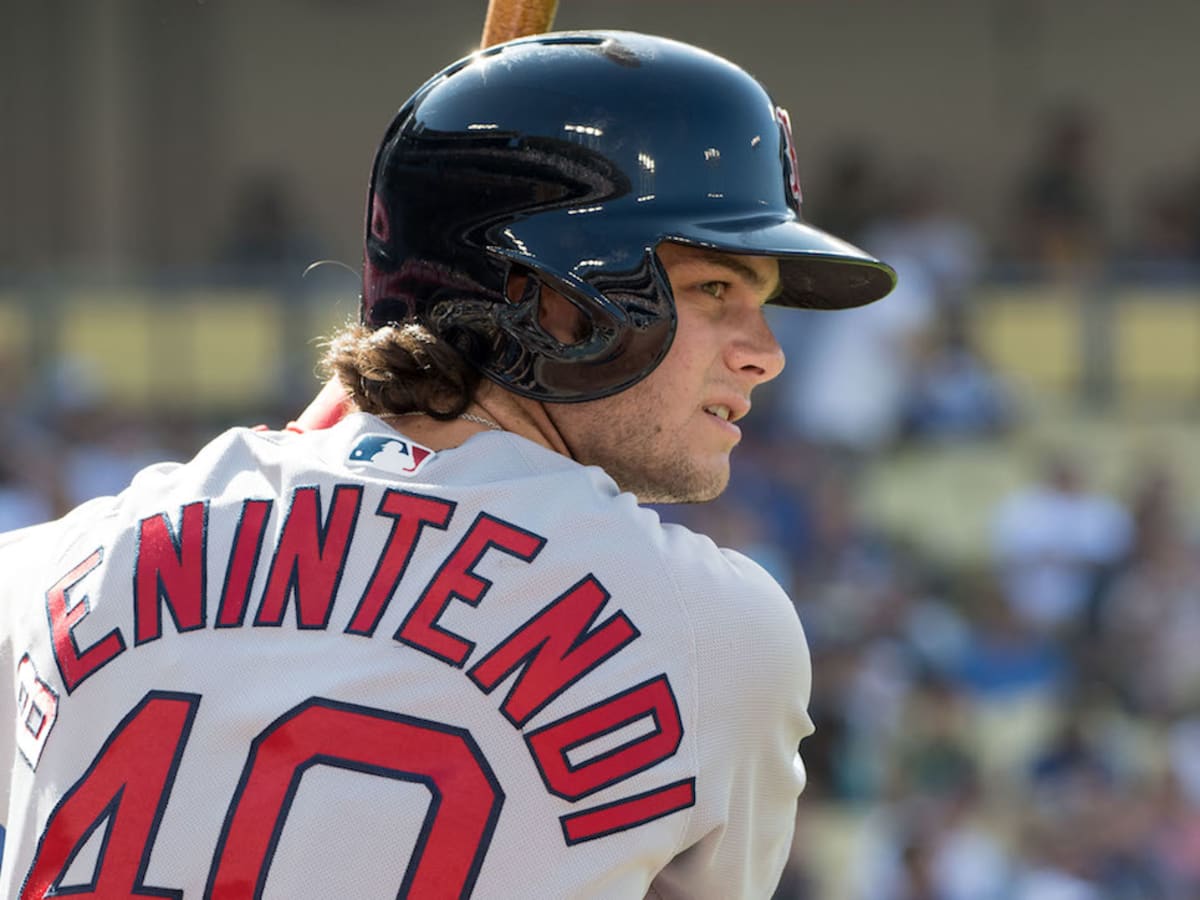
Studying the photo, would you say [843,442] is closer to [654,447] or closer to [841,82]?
[841,82]

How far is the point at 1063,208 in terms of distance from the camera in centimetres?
1163

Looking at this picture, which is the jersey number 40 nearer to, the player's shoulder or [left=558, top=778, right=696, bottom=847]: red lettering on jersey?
[left=558, top=778, right=696, bottom=847]: red lettering on jersey

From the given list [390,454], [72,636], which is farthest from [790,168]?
[72,636]

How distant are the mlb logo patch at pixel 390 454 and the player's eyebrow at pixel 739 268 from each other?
38 cm

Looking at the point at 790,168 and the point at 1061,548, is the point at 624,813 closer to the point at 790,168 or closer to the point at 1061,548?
the point at 790,168

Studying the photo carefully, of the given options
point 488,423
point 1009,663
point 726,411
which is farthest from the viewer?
point 1009,663

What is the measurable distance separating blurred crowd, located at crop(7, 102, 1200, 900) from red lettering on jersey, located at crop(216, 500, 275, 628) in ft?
19.7

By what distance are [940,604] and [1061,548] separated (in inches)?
25.4

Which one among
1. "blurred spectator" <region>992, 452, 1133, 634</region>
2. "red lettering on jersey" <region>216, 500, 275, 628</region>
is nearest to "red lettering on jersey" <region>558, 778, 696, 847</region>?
"red lettering on jersey" <region>216, 500, 275, 628</region>

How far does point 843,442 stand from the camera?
9.68m

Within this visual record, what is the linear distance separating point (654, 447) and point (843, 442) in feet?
25.2

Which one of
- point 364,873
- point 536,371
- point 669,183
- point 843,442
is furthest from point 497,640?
point 843,442

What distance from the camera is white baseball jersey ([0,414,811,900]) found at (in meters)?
1.69

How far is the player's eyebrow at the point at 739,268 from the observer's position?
6.75ft
